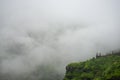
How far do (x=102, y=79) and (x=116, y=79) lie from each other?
18333 millimetres

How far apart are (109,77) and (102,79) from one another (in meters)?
10.5

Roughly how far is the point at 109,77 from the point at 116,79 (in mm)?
8128

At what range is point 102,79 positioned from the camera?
19712cm

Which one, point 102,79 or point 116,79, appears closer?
point 116,79

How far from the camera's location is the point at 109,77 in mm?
188000

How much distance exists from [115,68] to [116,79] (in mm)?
13540

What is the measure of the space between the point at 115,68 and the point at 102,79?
50.3ft

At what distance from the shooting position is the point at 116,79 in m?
181

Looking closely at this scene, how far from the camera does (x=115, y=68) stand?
192 metres
